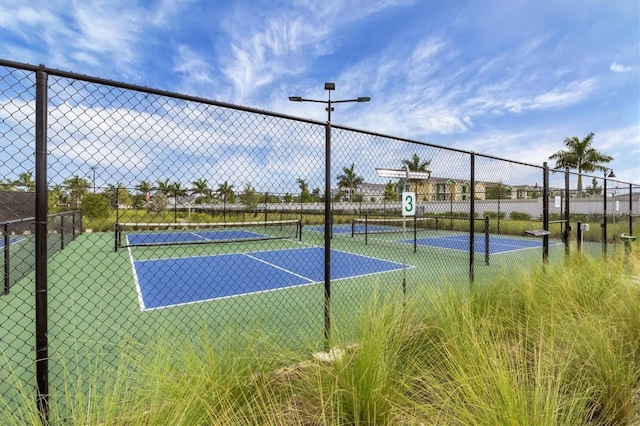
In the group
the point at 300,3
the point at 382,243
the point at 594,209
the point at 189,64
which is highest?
the point at 300,3

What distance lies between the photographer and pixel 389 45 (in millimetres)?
11555

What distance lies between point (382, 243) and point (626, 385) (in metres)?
12.6

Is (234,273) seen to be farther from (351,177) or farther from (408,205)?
(408,205)

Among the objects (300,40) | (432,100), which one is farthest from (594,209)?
(300,40)

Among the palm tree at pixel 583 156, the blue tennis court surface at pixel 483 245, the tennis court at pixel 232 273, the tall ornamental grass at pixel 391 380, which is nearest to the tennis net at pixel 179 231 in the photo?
the tennis court at pixel 232 273

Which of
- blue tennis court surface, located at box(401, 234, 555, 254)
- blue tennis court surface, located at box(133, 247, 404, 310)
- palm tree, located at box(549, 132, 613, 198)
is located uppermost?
palm tree, located at box(549, 132, 613, 198)

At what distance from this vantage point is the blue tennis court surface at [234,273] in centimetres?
633

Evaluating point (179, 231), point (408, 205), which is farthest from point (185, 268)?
point (408, 205)

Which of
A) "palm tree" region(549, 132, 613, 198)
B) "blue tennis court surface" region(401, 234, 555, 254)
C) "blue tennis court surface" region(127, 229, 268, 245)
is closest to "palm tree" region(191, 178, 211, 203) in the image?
"blue tennis court surface" region(127, 229, 268, 245)

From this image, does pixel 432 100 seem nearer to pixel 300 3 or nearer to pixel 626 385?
pixel 300 3

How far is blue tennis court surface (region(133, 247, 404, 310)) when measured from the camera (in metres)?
6.33

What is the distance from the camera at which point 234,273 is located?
850cm

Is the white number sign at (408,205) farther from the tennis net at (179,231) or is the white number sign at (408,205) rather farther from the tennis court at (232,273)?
the tennis net at (179,231)

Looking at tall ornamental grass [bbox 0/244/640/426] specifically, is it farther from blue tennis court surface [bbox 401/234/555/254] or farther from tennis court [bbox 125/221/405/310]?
blue tennis court surface [bbox 401/234/555/254]
